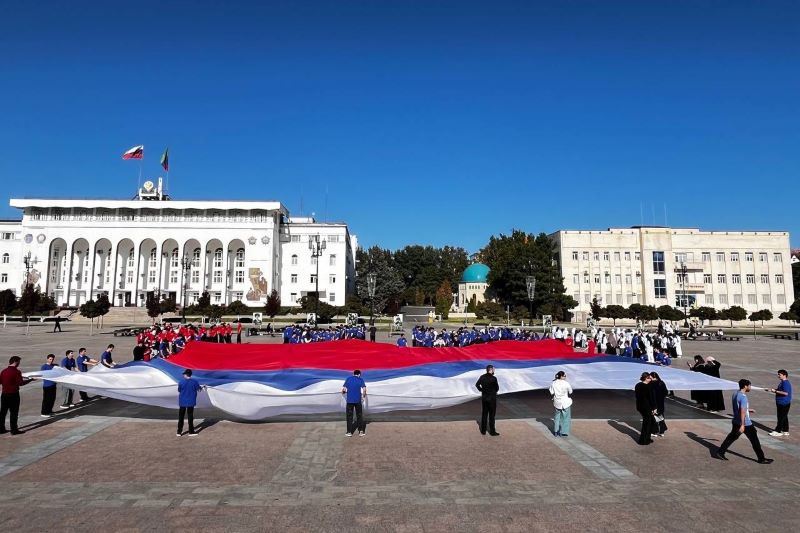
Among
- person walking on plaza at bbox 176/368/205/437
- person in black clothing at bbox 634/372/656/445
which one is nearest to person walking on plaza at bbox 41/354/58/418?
person walking on plaza at bbox 176/368/205/437

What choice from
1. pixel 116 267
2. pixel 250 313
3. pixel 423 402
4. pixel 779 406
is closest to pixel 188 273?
pixel 116 267

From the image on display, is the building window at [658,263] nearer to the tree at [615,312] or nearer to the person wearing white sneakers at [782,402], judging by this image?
the tree at [615,312]

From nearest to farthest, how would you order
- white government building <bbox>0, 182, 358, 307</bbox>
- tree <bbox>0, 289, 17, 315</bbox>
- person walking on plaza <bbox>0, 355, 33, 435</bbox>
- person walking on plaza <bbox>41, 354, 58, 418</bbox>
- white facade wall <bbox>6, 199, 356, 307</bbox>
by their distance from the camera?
person walking on plaza <bbox>0, 355, 33, 435</bbox>
person walking on plaza <bbox>41, 354, 58, 418</bbox>
tree <bbox>0, 289, 17, 315</bbox>
white facade wall <bbox>6, 199, 356, 307</bbox>
white government building <bbox>0, 182, 358, 307</bbox>

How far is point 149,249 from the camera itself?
81000 mm

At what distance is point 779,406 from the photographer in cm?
1091

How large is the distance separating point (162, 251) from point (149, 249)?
300 cm

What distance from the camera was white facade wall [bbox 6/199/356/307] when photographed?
76625mm

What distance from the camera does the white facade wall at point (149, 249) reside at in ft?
251

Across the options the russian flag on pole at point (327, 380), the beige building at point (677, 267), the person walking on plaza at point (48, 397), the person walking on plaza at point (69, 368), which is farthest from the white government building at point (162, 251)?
the person walking on plaza at point (48, 397)

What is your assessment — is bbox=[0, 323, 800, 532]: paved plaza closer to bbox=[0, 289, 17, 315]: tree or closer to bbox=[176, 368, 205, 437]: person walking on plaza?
bbox=[176, 368, 205, 437]: person walking on plaza

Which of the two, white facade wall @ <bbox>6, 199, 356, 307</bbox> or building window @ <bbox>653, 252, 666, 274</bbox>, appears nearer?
building window @ <bbox>653, 252, 666, 274</bbox>

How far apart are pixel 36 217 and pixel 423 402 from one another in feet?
289

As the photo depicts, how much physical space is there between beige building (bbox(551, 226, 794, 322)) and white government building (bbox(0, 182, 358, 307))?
130 ft

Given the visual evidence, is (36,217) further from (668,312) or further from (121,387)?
(668,312)
